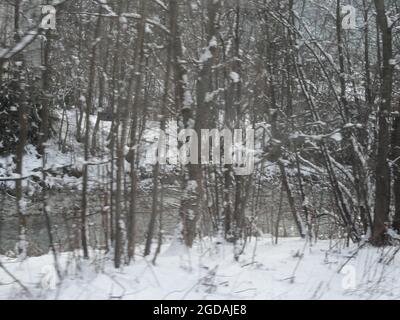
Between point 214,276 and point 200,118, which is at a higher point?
point 200,118

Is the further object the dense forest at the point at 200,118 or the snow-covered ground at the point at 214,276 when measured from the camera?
the dense forest at the point at 200,118

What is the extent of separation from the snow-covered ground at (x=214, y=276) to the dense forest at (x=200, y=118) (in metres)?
0.09

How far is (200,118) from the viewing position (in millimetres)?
6344

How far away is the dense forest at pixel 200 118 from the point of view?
5719mm

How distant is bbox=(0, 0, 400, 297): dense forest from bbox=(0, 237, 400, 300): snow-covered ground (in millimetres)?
86

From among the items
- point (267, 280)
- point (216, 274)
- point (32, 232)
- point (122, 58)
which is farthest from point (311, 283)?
point (32, 232)

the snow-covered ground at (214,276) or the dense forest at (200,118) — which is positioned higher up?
the dense forest at (200,118)

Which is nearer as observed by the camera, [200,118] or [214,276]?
[214,276]

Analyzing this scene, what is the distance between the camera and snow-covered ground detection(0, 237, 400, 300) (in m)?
4.58

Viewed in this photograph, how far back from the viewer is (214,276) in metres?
5.00

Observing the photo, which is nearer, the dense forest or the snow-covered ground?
the snow-covered ground

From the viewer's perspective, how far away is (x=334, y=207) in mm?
8961

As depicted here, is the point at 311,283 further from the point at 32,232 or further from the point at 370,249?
the point at 32,232

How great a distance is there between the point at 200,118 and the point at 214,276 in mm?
2099
